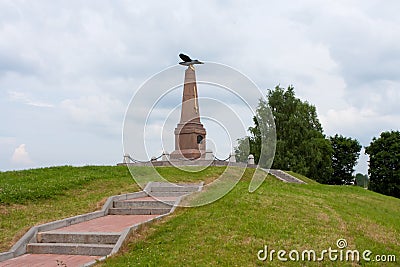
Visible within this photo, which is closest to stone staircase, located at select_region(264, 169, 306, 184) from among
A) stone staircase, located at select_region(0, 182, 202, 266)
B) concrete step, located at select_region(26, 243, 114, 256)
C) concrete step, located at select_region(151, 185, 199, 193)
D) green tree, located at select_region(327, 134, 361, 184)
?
concrete step, located at select_region(151, 185, 199, 193)

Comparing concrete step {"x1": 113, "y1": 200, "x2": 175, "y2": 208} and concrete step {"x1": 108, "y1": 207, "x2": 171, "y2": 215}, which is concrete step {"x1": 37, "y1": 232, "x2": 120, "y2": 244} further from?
concrete step {"x1": 113, "y1": 200, "x2": 175, "y2": 208}

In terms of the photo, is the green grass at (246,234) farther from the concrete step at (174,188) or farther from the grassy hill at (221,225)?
the concrete step at (174,188)

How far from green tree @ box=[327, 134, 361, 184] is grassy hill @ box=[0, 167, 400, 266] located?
3669 centimetres

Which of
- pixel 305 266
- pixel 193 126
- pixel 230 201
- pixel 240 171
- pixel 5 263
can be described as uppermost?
pixel 193 126

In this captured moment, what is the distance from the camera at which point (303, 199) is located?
12.5 m

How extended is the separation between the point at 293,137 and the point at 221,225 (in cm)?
3208

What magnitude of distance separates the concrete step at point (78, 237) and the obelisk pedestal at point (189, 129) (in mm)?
13776

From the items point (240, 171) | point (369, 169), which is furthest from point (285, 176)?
point (369, 169)

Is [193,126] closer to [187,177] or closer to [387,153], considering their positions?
[187,177]

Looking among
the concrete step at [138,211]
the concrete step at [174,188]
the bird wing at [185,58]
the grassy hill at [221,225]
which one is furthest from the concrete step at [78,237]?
the bird wing at [185,58]

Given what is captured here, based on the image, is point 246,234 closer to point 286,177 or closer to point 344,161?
point 286,177

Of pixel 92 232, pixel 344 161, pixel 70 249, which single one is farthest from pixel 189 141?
pixel 344 161

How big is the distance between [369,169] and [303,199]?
108 ft

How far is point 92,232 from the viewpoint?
354 inches
